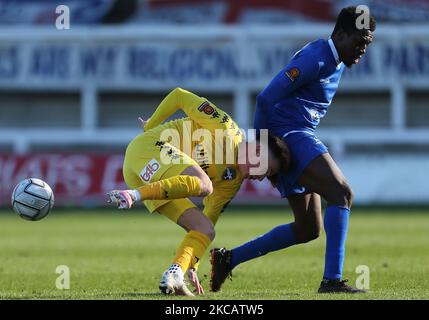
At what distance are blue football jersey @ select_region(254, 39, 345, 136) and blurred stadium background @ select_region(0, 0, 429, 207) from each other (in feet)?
69.7

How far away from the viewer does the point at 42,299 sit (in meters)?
8.35

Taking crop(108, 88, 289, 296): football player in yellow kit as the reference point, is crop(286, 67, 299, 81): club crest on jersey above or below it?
above

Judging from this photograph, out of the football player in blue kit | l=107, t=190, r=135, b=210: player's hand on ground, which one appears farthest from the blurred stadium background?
l=107, t=190, r=135, b=210: player's hand on ground

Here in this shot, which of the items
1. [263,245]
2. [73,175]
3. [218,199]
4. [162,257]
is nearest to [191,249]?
[218,199]

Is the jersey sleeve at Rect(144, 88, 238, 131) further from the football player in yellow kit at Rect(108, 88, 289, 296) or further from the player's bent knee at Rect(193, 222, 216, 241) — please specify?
the player's bent knee at Rect(193, 222, 216, 241)

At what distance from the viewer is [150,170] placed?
28.4ft

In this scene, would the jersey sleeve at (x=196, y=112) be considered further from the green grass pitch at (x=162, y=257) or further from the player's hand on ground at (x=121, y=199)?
the green grass pitch at (x=162, y=257)

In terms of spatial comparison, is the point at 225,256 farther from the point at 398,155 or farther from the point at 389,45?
the point at 389,45

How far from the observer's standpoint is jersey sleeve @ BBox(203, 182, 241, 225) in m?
9.06

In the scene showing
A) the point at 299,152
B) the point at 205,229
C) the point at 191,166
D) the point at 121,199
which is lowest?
the point at 205,229

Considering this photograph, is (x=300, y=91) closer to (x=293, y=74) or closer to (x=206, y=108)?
(x=293, y=74)

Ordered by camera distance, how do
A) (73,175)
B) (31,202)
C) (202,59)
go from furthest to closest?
(202,59)
(73,175)
(31,202)

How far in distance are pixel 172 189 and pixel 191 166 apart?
34cm
